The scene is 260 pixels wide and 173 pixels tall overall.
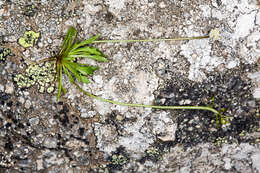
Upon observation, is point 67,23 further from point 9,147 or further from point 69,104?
point 9,147

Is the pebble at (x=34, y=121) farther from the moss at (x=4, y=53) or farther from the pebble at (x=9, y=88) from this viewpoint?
the moss at (x=4, y=53)

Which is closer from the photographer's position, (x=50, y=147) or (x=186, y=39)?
(x=186, y=39)

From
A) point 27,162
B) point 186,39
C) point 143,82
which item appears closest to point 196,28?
point 186,39

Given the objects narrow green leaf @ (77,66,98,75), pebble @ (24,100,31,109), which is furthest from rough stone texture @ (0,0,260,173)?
narrow green leaf @ (77,66,98,75)

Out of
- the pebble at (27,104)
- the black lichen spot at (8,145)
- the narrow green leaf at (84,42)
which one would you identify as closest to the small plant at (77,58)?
the narrow green leaf at (84,42)

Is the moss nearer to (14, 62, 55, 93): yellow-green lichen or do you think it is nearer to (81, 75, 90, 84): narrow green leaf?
(14, 62, 55, 93): yellow-green lichen
